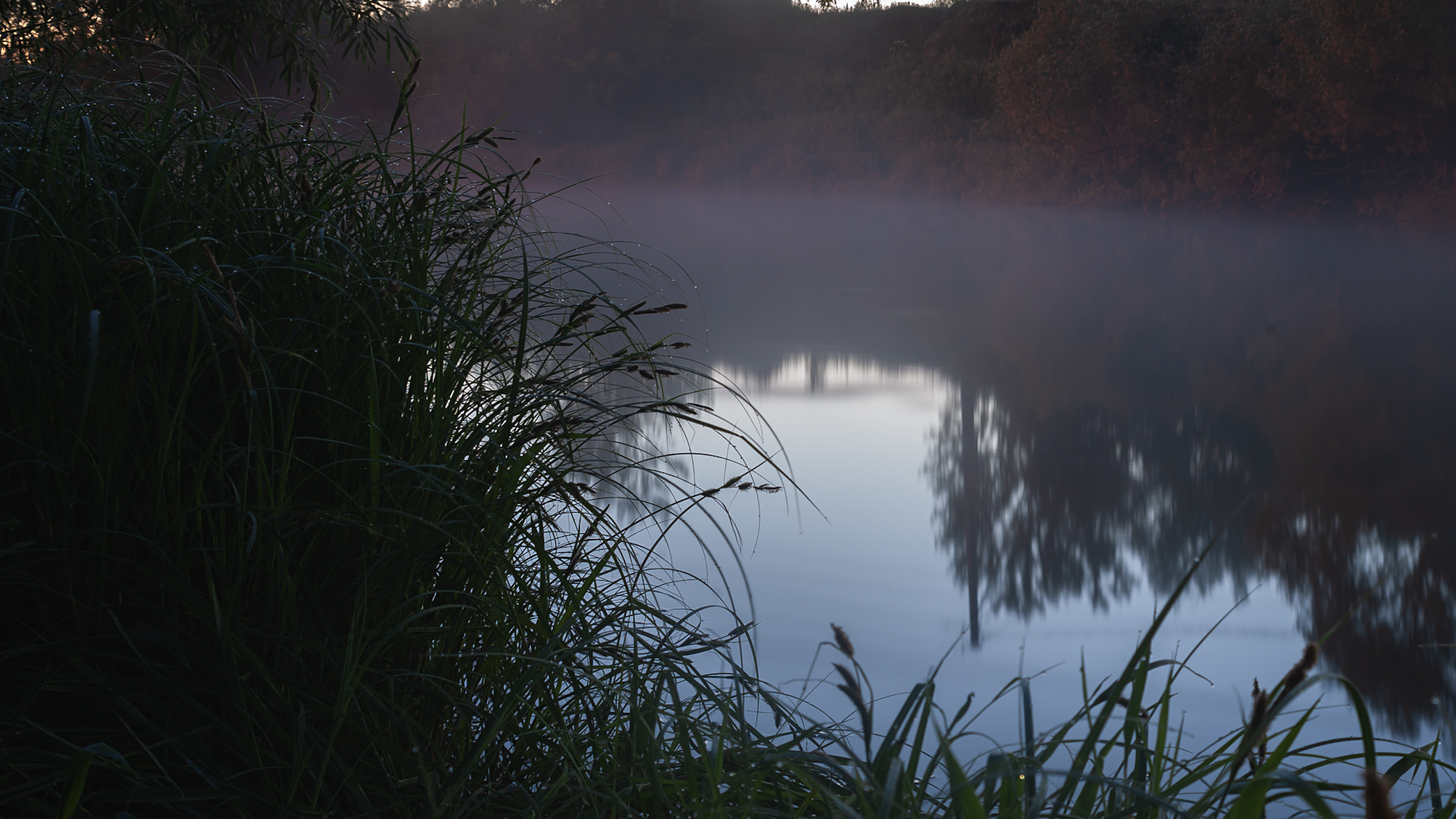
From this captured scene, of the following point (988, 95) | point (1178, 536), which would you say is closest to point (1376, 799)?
point (1178, 536)

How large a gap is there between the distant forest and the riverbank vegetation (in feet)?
1.86

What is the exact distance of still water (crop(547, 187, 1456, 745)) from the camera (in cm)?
228

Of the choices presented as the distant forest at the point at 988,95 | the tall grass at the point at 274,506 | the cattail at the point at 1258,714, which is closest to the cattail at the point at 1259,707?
the cattail at the point at 1258,714

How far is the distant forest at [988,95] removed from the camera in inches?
342

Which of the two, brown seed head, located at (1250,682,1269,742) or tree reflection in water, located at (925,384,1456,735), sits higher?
brown seed head, located at (1250,682,1269,742)

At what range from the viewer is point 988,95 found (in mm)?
12930

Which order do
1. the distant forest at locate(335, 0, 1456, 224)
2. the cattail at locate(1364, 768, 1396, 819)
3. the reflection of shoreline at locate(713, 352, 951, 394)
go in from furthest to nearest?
the distant forest at locate(335, 0, 1456, 224) < the reflection of shoreline at locate(713, 352, 951, 394) < the cattail at locate(1364, 768, 1396, 819)

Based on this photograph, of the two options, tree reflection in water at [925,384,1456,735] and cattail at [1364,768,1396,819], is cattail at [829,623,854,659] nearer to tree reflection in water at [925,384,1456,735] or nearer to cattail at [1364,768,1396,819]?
cattail at [1364,768,1396,819]

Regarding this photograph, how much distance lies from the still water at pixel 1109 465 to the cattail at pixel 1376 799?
11.5 inches

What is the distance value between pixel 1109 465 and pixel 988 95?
32.9 feet

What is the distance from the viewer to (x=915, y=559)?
2.96m

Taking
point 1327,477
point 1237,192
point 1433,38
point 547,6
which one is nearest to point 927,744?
point 1327,477

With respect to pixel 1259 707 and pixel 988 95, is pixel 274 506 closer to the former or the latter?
pixel 1259 707

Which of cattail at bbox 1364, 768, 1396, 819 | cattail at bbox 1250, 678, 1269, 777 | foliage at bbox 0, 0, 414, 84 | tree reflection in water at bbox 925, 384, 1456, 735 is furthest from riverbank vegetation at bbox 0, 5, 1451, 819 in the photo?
foliage at bbox 0, 0, 414, 84
